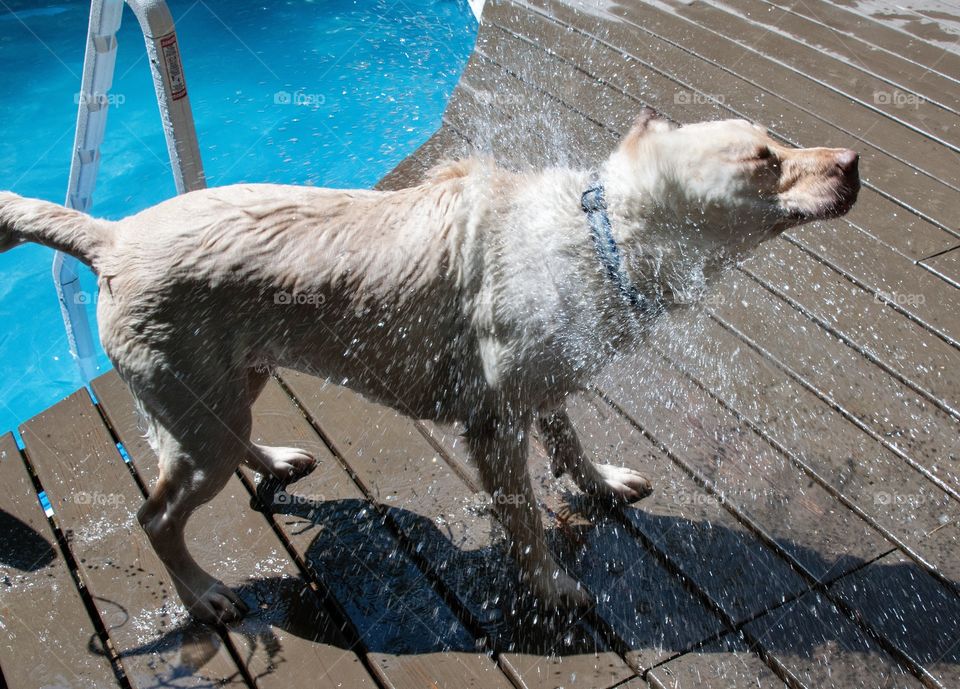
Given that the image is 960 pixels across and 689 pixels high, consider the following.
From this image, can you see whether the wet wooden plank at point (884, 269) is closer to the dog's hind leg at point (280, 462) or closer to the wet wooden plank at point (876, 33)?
the wet wooden plank at point (876, 33)

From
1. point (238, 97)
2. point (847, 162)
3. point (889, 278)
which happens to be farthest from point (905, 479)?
point (238, 97)

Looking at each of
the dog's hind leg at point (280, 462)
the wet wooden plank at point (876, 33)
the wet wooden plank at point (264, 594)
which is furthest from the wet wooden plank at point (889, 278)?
the wet wooden plank at point (264, 594)

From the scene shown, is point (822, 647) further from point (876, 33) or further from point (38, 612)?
point (876, 33)

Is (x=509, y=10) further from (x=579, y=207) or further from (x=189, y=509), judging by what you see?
(x=189, y=509)

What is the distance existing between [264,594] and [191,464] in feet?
1.65

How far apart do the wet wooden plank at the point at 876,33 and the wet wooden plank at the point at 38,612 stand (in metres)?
5.03

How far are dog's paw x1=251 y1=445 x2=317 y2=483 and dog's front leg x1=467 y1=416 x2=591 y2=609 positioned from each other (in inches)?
29.7

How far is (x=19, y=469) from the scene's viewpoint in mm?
2912

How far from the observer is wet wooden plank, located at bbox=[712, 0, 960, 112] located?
176 inches

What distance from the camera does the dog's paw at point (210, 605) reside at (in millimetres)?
2422

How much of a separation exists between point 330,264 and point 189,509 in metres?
0.87

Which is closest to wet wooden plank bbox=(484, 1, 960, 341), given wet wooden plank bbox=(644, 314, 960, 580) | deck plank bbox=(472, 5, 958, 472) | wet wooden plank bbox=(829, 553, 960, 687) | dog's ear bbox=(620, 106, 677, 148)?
deck plank bbox=(472, 5, 958, 472)

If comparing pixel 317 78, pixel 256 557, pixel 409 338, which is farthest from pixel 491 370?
pixel 317 78

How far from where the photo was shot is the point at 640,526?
8.70 ft
